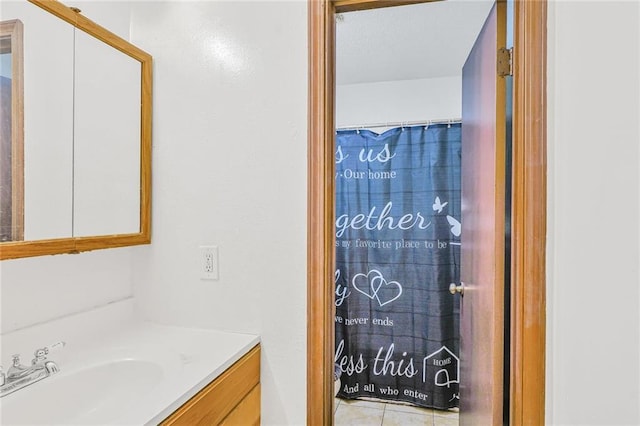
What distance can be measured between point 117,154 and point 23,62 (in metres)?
0.37

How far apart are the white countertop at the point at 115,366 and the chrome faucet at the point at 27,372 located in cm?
2

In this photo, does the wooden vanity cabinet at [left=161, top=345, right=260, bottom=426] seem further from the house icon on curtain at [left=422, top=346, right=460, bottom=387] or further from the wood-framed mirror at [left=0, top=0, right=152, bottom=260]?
the house icon on curtain at [left=422, top=346, right=460, bottom=387]

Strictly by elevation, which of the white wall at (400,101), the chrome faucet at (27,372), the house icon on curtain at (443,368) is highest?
the white wall at (400,101)

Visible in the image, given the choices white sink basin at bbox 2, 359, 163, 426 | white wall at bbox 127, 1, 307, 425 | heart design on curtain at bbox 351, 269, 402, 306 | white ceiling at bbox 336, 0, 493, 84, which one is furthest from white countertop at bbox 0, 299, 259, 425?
white ceiling at bbox 336, 0, 493, 84

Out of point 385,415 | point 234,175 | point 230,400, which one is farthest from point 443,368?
point 234,175

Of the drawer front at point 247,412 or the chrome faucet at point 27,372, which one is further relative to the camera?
the drawer front at point 247,412

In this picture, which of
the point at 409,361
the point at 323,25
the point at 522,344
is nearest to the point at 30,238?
the point at 323,25

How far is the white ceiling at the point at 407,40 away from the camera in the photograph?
1924 mm

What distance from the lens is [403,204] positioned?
2627 mm

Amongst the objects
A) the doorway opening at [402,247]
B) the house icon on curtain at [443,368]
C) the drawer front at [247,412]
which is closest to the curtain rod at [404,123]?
the doorway opening at [402,247]

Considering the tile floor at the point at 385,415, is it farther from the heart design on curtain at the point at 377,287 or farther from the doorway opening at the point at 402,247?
the heart design on curtain at the point at 377,287

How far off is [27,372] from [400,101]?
2.66 meters
